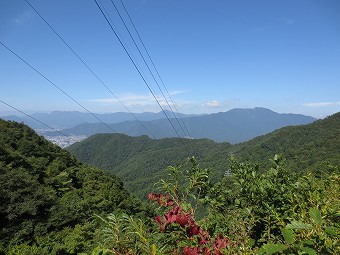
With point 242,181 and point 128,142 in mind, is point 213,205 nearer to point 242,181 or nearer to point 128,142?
point 242,181

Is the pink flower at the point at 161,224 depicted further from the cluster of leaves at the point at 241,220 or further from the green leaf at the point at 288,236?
the green leaf at the point at 288,236

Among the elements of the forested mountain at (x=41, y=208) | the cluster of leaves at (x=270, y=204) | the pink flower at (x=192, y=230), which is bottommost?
the forested mountain at (x=41, y=208)

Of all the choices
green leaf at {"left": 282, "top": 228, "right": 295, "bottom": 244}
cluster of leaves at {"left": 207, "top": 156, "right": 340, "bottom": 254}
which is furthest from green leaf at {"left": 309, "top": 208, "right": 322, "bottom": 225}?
cluster of leaves at {"left": 207, "top": 156, "right": 340, "bottom": 254}

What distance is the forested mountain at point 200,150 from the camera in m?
63.2

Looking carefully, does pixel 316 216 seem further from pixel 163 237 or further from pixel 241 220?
pixel 241 220

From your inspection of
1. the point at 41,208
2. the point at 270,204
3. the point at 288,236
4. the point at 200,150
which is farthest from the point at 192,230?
the point at 200,150

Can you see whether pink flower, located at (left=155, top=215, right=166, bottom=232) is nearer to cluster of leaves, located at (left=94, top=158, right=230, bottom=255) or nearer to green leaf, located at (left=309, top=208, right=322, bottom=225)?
cluster of leaves, located at (left=94, top=158, right=230, bottom=255)

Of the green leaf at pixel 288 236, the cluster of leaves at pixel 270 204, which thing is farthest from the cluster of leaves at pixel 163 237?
the green leaf at pixel 288 236

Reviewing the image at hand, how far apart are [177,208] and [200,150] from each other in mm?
128174

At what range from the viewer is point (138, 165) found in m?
125

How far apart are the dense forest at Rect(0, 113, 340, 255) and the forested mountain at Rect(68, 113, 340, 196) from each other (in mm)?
9746

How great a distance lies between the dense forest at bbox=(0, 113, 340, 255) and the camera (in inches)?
61.7

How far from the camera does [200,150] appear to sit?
5064 inches

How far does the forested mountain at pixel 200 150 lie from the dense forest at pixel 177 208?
9.75m
